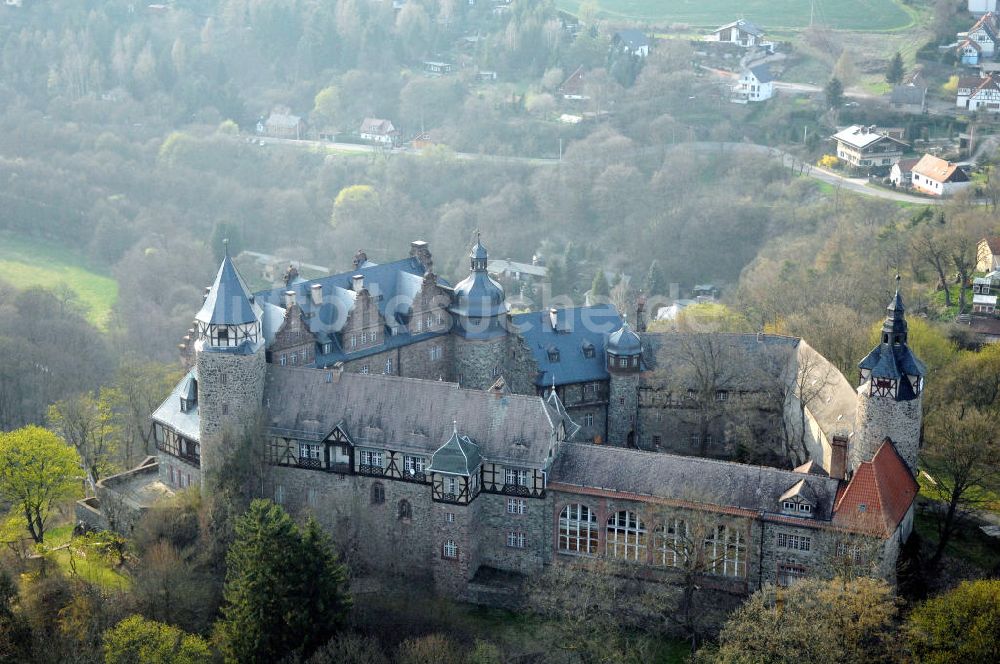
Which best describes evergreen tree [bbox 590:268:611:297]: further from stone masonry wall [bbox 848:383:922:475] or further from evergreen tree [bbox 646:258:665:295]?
stone masonry wall [bbox 848:383:922:475]

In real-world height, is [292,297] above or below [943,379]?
above

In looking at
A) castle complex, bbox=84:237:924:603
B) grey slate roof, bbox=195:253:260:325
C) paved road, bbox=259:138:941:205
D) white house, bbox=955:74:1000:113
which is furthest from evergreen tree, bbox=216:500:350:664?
white house, bbox=955:74:1000:113

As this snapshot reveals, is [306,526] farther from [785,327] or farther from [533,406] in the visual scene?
[785,327]

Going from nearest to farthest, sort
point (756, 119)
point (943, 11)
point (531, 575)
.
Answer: point (531, 575)
point (756, 119)
point (943, 11)

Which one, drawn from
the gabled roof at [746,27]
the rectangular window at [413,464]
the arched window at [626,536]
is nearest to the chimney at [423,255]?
the rectangular window at [413,464]

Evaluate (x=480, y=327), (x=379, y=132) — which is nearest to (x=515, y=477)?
(x=480, y=327)

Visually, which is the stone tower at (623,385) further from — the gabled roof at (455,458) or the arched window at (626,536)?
the gabled roof at (455,458)

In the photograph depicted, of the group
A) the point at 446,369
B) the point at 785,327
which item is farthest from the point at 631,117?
the point at 446,369

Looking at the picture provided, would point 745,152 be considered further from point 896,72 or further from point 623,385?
point 623,385
